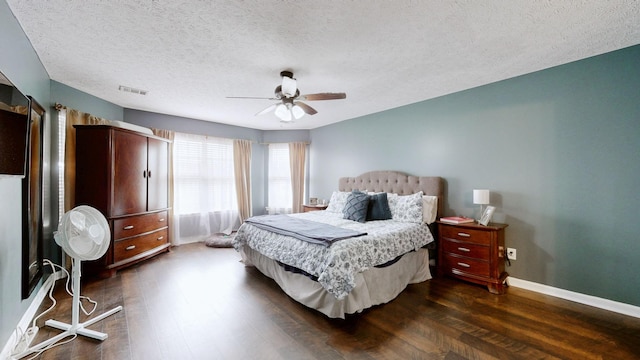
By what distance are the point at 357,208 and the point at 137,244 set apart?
3073 millimetres

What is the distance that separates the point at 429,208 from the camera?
3266 millimetres

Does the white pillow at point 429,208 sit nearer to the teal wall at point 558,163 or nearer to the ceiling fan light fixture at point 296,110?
the teal wall at point 558,163

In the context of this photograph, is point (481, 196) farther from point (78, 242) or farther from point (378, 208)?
point (78, 242)

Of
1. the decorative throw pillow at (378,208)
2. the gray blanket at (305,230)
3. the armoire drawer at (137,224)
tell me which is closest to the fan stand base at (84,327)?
the armoire drawer at (137,224)

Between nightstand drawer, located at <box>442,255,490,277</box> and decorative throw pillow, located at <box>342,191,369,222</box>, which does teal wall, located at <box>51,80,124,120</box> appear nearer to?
decorative throw pillow, located at <box>342,191,369,222</box>

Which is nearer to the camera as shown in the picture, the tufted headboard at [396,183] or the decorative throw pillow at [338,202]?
the tufted headboard at [396,183]

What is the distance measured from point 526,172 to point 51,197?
18.2 ft

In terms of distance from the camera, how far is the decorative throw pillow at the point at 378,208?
3326mm

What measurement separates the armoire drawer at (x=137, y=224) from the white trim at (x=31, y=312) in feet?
2.23

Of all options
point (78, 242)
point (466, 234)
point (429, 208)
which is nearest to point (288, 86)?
point (78, 242)

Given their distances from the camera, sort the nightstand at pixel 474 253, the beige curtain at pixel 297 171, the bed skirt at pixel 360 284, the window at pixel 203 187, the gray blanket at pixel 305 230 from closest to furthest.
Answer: the bed skirt at pixel 360 284
the gray blanket at pixel 305 230
the nightstand at pixel 474 253
the window at pixel 203 187
the beige curtain at pixel 297 171

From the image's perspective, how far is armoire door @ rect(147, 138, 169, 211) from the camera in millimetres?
3641

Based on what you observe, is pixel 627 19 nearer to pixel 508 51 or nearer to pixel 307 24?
pixel 508 51

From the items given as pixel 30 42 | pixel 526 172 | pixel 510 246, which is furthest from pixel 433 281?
pixel 30 42
